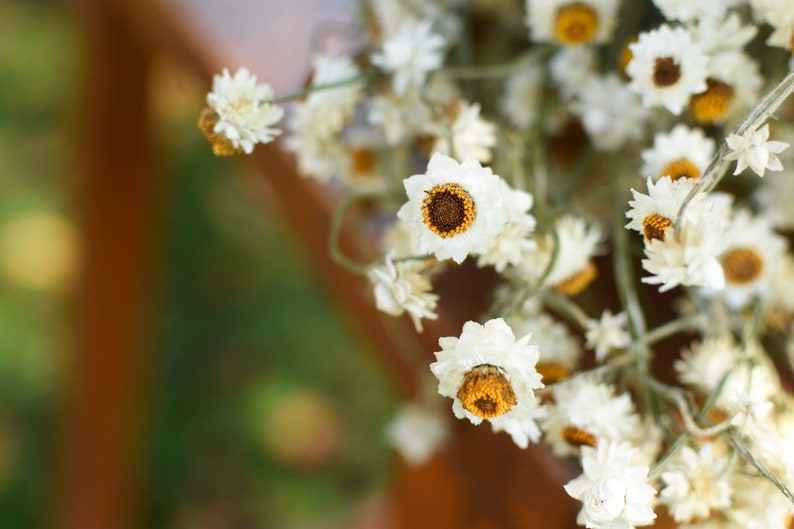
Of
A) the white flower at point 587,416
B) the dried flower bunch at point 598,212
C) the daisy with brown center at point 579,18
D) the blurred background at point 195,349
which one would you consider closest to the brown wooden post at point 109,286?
the blurred background at point 195,349

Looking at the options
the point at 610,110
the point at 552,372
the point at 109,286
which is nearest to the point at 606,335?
the point at 552,372

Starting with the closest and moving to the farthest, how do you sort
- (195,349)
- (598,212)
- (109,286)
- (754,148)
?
(754,148)
(598,212)
(109,286)
(195,349)

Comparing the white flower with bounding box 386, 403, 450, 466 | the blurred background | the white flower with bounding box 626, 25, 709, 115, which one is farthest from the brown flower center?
the blurred background

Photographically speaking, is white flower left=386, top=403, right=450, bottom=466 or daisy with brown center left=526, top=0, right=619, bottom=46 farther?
white flower left=386, top=403, right=450, bottom=466

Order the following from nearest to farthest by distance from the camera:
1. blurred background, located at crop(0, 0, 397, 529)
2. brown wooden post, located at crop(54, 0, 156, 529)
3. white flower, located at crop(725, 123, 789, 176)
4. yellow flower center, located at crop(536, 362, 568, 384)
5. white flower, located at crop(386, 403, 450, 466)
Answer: white flower, located at crop(725, 123, 789, 176) → yellow flower center, located at crop(536, 362, 568, 384) → white flower, located at crop(386, 403, 450, 466) → brown wooden post, located at crop(54, 0, 156, 529) → blurred background, located at crop(0, 0, 397, 529)

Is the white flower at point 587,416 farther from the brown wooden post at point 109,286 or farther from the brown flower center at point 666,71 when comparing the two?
the brown wooden post at point 109,286

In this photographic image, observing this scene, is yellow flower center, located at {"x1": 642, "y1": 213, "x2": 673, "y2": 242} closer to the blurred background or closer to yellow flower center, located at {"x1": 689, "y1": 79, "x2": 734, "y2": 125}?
yellow flower center, located at {"x1": 689, "y1": 79, "x2": 734, "y2": 125}

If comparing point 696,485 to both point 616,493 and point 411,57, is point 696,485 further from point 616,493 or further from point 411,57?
point 411,57

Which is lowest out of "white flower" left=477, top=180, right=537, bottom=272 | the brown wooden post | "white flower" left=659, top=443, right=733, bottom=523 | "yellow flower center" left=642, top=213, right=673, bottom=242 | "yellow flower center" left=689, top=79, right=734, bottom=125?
"white flower" left=659, top=443, right=733, bottom=523
